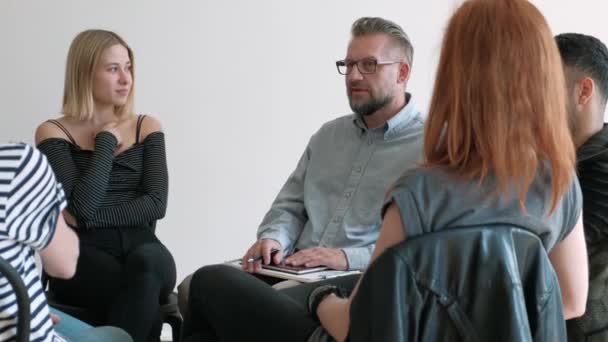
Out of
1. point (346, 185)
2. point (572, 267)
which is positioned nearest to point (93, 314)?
point (346, 185)

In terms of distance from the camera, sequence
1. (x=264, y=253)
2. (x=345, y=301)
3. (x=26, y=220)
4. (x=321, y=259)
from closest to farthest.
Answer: (x=26, y=220) → (x=345, y=301) → (x=321, y=259) → (x=264, y=253)

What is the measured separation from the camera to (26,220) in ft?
3.89

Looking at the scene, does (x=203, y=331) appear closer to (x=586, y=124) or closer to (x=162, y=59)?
(x=586, y=124)

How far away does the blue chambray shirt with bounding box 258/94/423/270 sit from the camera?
2.26 m

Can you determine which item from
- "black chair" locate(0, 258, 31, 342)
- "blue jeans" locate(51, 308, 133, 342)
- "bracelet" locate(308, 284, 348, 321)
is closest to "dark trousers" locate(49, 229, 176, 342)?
"blue jeans" locate(51, 308, 133, 342)

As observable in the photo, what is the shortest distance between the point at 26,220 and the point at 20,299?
0.13m

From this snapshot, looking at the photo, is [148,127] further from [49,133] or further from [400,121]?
[400,121]

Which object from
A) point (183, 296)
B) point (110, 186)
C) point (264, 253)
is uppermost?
point (110, 186)

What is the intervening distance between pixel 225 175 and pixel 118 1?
90cm

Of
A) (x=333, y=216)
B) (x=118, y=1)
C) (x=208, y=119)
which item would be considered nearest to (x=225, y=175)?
(x=208, y=119)

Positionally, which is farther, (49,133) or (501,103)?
(49,133)

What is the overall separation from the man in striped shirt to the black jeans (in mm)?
389

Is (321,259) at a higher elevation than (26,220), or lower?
lower

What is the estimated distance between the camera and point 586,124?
1.75 meters
